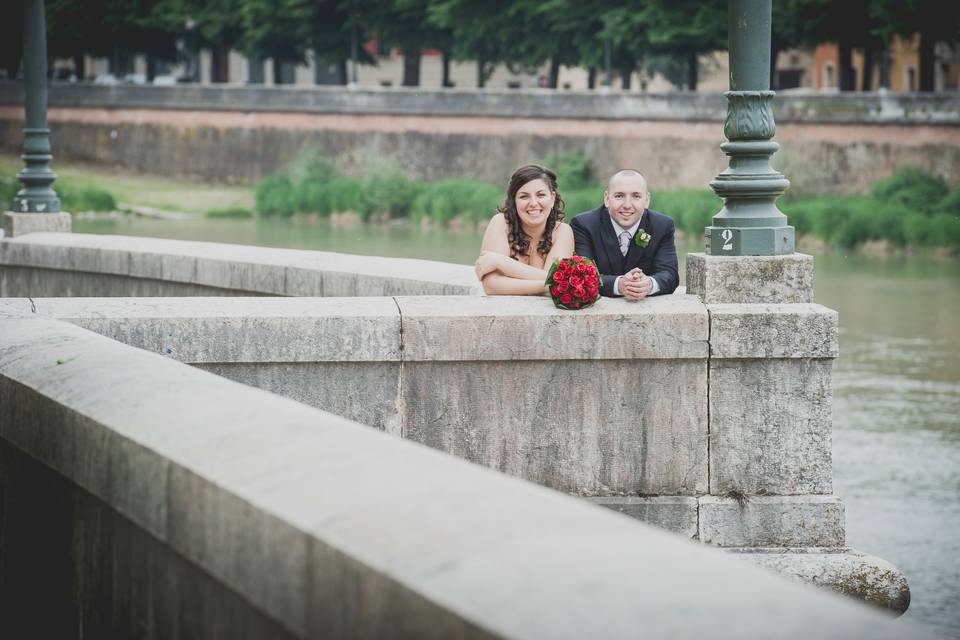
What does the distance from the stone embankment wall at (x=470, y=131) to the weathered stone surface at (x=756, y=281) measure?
30969mm

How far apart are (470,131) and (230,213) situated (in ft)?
22.4

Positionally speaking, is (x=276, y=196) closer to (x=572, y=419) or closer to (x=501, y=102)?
(x=501, y=102)

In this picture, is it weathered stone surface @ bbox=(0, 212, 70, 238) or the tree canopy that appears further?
the tree canopy

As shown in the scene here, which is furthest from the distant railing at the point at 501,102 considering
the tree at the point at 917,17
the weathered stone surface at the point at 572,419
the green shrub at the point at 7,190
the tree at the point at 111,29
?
the weathered stone surface at the point at 572,419

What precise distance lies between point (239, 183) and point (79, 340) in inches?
1699

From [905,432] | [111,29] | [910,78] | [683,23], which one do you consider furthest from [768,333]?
[910,78]

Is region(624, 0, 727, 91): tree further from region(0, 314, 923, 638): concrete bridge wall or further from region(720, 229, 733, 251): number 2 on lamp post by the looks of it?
region(0, 314, 923, 638): concrete bridge wall

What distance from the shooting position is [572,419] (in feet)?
19.2

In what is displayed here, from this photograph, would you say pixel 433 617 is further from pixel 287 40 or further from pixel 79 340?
pixel 287 40

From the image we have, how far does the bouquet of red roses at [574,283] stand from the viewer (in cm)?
573

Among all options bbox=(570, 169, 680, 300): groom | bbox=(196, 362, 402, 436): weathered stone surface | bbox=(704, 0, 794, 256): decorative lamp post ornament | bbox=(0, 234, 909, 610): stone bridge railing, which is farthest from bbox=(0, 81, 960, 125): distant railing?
bbox=(196, 362, 402, 436): weathered stone surface

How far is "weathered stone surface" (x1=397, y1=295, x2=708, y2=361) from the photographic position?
5746 mm

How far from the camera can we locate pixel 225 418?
3.24 meters

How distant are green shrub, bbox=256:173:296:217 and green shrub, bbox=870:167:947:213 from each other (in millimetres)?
14945
